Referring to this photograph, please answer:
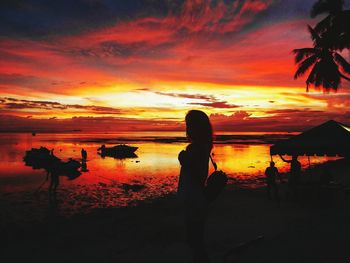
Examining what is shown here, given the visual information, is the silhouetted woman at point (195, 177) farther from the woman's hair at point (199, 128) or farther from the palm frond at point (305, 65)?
the palm frond at point (305, 65)

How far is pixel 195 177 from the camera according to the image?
→ 388 cm

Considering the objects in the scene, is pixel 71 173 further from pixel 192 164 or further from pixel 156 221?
pixel 192 164

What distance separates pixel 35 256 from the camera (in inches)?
328

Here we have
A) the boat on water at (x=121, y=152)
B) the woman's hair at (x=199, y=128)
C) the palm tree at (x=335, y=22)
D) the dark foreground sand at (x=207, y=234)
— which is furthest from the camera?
the boat on water at (x=121, y=152)

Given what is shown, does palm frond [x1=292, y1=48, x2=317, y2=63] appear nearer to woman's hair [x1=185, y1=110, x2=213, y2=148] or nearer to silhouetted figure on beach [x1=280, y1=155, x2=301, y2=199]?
silhouetted figure on beach [x1=280, y1=155, x2=301, y2=199]

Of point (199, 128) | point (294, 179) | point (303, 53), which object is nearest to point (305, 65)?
point (303, 53)

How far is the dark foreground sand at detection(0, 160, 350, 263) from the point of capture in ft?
24.4

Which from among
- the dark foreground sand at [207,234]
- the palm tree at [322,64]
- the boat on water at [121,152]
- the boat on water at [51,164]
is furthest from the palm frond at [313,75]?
the boat on water at [121,152]

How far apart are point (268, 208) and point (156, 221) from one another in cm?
456

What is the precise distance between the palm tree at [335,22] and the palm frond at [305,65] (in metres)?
2.24

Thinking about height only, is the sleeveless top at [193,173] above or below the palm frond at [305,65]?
below

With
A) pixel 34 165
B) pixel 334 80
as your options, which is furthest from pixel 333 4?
pixel 34 165

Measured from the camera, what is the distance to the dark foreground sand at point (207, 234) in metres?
7.44

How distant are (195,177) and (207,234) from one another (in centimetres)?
612
